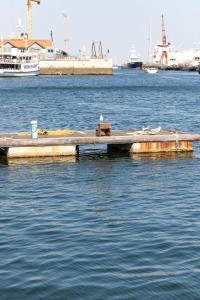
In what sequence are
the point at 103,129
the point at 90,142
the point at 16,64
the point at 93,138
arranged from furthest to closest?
the point at 16,64
the point at 103,129
the point at 93,138
the point at 90,142

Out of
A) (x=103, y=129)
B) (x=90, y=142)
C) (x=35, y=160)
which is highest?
(x=103, y=129)

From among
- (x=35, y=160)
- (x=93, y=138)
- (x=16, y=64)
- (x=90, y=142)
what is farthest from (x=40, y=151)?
(x=16, y=64)

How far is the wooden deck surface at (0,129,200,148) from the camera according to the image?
30.3 m

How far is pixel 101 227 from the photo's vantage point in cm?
1852

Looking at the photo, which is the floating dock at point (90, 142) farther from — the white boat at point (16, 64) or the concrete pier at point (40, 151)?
the white boat at point (16, 64)

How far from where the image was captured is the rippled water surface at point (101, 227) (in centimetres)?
1402

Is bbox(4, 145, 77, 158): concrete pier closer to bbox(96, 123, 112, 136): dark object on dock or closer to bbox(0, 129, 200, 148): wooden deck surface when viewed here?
bbox(0, 129, 200, 148): wooden deck surface

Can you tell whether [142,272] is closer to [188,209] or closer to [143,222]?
[143,222]

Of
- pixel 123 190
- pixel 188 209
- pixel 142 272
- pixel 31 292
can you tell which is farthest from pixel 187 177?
pixel 31 292

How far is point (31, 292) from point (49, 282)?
0.66m

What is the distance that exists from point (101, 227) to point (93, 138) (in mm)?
13163

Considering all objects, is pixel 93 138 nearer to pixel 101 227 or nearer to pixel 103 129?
pixel 103 129

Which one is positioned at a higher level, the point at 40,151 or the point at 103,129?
the point at 103,129

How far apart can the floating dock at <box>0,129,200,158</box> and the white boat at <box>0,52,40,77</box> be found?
5571 inches
